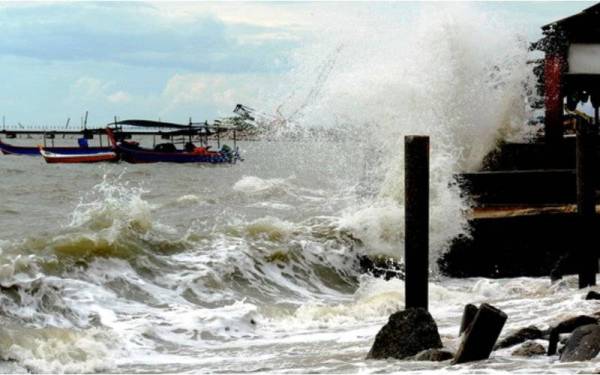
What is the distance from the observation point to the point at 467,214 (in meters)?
15.8

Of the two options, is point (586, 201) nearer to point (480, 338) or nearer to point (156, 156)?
point (480, 338)

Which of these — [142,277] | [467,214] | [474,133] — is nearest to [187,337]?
[142,277]

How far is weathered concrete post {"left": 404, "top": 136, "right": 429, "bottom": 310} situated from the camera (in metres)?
9.14

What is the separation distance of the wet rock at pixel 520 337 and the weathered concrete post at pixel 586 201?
358 cm

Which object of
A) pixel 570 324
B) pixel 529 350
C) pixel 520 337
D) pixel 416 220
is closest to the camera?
pixel 529 350

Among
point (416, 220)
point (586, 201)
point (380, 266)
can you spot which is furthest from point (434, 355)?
point (380, 266)

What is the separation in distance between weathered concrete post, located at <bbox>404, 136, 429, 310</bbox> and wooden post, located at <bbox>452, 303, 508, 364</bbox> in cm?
136

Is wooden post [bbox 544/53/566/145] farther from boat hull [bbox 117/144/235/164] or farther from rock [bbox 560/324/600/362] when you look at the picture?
boat hull [bbox 117/144/235/164]

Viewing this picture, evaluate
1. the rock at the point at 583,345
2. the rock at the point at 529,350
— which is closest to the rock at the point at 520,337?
the rock at the point at 529,350

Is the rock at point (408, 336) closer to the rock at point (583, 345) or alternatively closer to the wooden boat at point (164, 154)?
the rock at point (583, 345)

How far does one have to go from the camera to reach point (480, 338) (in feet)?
25.8

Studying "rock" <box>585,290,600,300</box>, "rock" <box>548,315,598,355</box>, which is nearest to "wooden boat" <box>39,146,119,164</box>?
"rock" <box>585,290,600,300</box>

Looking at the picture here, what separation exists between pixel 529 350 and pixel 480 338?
503 mm

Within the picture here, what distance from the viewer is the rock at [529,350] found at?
8.05 metres
